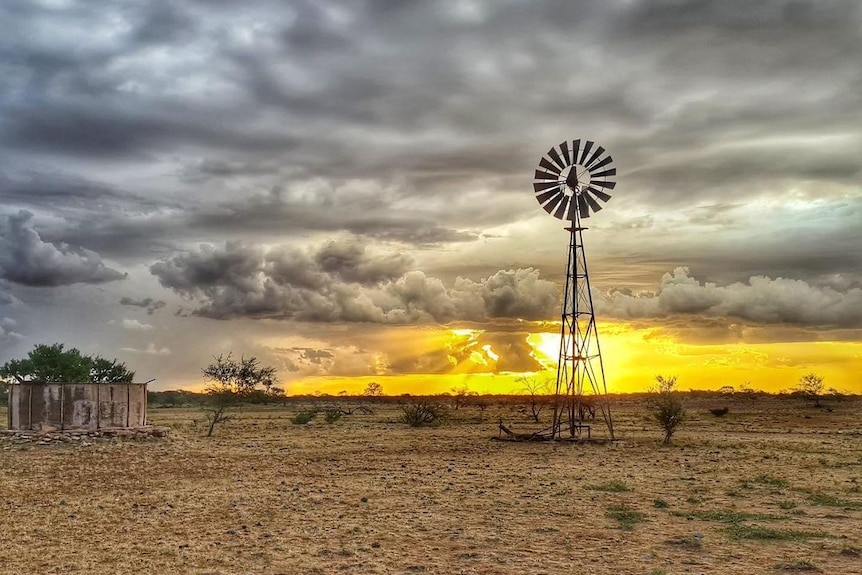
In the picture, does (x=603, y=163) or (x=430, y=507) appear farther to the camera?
(x=603, y=163)

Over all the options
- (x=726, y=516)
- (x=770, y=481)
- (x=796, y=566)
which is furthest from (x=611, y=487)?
(x=796, y=566)

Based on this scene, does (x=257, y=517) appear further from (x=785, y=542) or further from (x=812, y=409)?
(x=812, y=409)

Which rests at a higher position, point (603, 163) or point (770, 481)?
point (603, 163)

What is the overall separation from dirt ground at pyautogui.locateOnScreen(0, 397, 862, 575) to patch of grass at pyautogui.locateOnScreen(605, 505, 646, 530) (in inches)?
3.0

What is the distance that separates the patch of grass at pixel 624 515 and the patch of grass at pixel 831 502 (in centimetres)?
523

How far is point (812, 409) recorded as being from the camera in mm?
62500

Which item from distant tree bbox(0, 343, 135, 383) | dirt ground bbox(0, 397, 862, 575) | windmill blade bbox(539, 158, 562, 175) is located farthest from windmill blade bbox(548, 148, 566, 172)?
distant tree bbox(0, 343, 135, 383)

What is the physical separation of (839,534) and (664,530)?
3508 mm

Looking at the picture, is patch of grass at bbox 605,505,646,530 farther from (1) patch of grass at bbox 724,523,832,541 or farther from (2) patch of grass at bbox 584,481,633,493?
(2) patch of grass at bbox 584,481,633,493

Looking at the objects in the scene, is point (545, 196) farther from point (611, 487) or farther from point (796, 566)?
point (796, 566)

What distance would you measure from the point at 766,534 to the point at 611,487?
600 cm

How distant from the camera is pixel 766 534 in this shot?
14562 mm

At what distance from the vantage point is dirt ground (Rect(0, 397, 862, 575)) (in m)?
12.7

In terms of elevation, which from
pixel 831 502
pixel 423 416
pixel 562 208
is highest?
pixel 562 208
